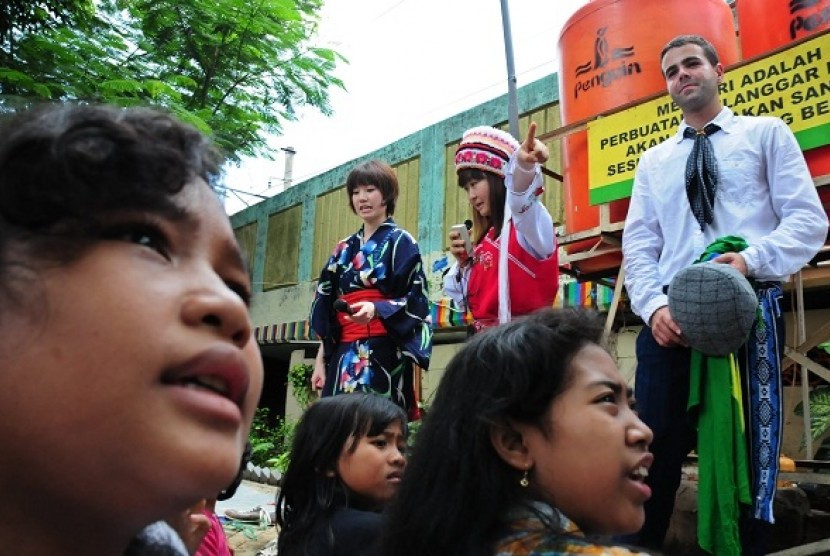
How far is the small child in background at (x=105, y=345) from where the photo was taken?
1.81 feet

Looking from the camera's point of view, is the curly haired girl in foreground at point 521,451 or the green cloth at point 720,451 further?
the green cloth at point 720,451

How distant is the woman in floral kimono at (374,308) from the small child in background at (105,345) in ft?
6.92

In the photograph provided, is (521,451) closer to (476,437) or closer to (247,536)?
(476,437)

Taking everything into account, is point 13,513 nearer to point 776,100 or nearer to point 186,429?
point 186,429

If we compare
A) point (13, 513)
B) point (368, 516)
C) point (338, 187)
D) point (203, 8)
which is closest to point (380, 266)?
point (368, 516)

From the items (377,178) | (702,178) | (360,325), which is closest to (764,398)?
(702,178)

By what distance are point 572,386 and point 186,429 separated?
0.98 metres

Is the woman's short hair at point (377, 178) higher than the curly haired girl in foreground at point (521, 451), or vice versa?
the woman's short hair at point (377, 178)

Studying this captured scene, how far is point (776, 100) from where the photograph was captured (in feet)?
10.7

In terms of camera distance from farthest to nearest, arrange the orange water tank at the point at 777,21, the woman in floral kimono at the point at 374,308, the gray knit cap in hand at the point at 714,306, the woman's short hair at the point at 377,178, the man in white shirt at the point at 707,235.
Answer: the orange water tank at the point at 777,21 → the woman's short hair at the point at 377,178 → the woman in floral kimono at the point at 374,308 → the man in white shirt at the point at 707,235 → the gray knit cap in hand at the point at 714,306

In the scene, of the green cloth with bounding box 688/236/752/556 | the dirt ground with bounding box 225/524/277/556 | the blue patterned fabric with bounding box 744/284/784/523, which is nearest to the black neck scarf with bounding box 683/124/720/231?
the green cloth with bounding box 688/236/752/556

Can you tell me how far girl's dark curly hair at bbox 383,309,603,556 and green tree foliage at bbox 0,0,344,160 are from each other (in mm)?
4150

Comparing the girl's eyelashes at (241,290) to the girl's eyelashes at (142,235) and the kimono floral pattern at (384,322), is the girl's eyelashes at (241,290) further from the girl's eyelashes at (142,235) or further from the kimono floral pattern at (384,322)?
the kimono floral pattern at (384,322)

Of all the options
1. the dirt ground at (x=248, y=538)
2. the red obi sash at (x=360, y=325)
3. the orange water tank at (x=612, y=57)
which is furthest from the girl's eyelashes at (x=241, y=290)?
the orange water tank at (x=612, y=57)
